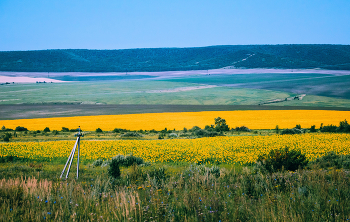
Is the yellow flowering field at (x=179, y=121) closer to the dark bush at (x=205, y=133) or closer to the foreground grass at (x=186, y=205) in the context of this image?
the dark bush at (x=205, y=133)

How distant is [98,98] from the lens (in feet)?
252

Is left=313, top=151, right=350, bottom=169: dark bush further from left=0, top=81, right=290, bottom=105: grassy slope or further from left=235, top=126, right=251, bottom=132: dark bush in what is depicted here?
left=0, top=81, right=290, bottom=105: grassy slope

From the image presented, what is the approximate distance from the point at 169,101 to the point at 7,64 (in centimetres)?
7180

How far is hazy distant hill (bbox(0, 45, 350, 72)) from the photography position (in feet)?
396

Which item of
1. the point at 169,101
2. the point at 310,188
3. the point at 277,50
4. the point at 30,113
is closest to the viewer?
the point at 310,188

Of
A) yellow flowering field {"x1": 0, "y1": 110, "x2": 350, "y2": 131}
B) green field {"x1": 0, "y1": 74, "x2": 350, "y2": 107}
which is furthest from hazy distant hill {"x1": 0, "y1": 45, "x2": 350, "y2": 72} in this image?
yellow flowering field {"x1": 0, "y1": 110, "x2": 350, "y2": 131}

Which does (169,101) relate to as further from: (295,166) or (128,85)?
(295,166)

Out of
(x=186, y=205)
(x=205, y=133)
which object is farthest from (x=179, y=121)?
(x=186, y=205)

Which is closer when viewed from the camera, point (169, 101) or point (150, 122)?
point (150, 122)

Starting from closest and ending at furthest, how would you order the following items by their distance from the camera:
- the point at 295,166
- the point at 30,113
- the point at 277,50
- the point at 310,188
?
the point at 310,188
the point at 295,166
the point at 30,113
the point at 277,50

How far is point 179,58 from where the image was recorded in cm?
14675

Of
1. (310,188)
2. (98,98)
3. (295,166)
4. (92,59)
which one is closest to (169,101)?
(98,98)

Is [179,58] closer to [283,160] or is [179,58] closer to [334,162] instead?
[334,162]

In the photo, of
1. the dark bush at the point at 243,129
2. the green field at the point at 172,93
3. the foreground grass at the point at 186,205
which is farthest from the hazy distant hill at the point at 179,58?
the foreground grass at the point at 186,205
